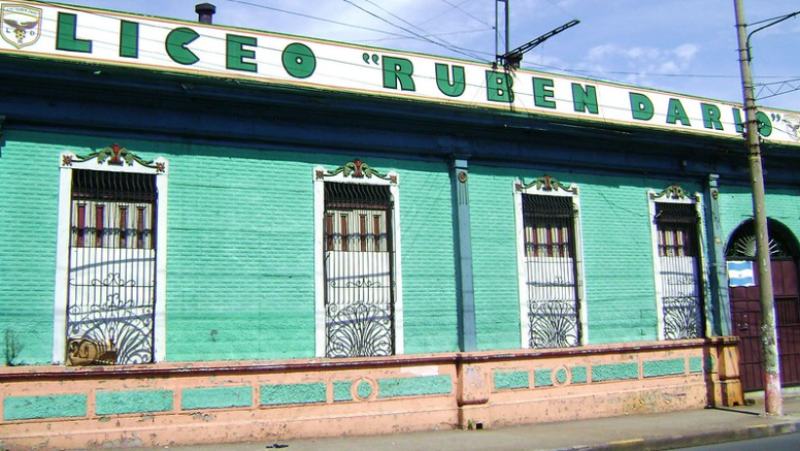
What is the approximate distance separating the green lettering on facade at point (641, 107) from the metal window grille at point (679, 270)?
1568 millimetres

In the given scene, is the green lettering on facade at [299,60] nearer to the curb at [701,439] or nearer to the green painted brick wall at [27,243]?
the green painted brick wall at [27,243]

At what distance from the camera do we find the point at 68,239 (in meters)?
9.12

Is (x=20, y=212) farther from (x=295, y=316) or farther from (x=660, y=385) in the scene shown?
(x=660, y=385)

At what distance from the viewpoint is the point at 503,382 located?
36.3ft

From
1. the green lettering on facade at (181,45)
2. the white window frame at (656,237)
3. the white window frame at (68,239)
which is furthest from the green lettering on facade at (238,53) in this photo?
the white window frame at (656,237)

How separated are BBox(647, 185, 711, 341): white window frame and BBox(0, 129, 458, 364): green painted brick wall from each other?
4.04 m

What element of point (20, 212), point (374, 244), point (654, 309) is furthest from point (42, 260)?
point (654, 309)

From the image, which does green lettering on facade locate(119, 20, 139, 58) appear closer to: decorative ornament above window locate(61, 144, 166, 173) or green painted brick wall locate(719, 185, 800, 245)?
decorative ornament above window locate(61, 144, 166, 173)

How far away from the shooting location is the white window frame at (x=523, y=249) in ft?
38.2

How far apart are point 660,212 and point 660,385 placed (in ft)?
9.80

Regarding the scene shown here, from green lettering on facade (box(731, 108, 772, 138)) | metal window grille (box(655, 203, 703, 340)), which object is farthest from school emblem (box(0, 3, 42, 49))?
green lettering on facade (box(731, 108, 772, 138))

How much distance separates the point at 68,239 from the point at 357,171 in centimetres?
391

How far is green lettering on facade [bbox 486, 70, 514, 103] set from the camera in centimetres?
1194

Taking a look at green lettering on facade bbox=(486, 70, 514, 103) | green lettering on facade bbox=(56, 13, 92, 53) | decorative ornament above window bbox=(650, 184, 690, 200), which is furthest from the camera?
decorative ornament above window bbox=(650, 184, 690, 200)
